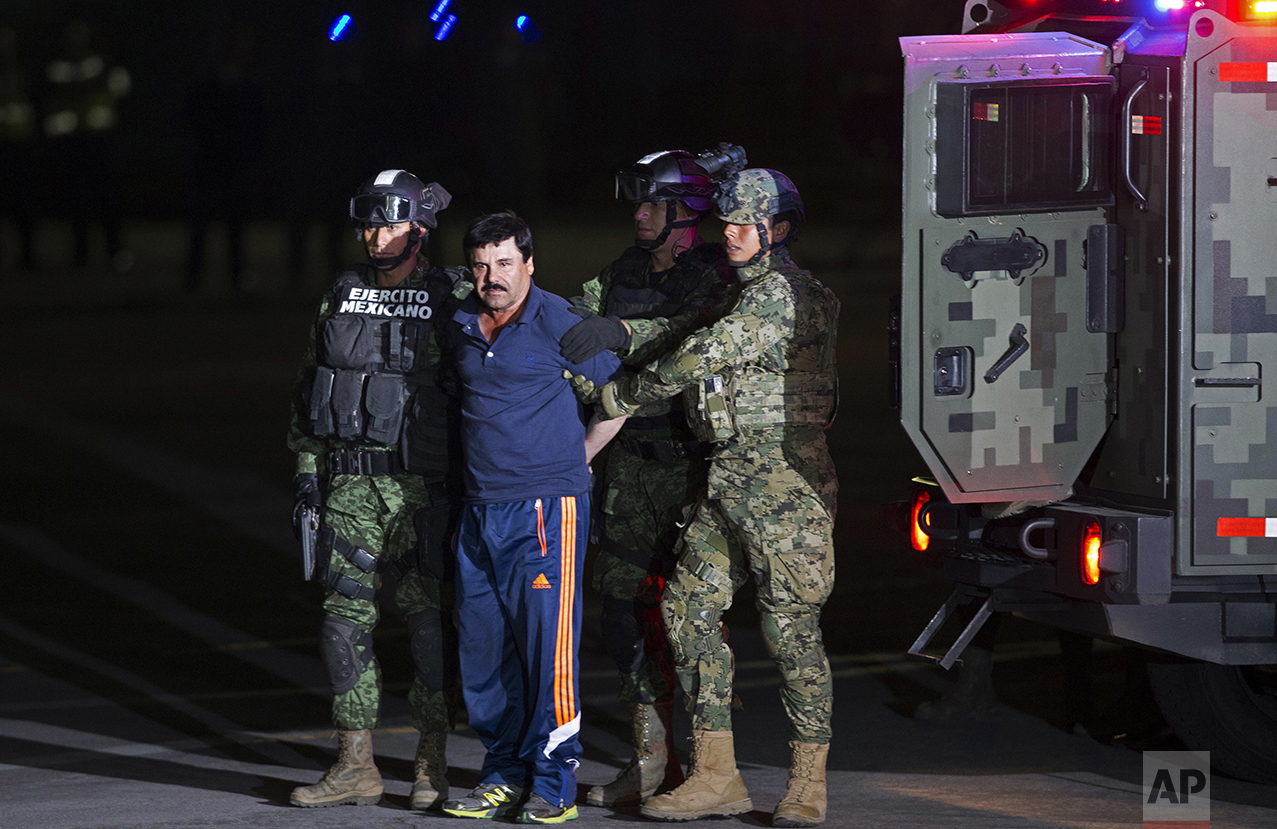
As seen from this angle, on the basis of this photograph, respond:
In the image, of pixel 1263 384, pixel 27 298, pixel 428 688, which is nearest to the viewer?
pixel 1263 384

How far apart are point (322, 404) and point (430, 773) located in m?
1.37

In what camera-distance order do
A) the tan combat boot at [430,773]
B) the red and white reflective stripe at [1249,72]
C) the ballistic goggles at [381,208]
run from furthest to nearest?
the ballistic goggles at [381,208] < the tan combat boot at [430,773] < the red and white reflective stripe at [1249,72]

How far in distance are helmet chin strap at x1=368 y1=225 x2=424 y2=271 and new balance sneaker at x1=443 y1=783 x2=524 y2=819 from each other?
1.87 m

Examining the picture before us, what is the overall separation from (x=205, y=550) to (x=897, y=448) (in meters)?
5.74

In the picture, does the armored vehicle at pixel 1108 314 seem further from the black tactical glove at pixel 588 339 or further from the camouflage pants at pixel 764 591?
the black tactical glove at pixel 588 339

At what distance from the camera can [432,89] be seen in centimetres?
3069

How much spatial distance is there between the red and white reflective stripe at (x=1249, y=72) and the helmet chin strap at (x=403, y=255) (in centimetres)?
284

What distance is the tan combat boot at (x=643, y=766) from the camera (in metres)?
6.77

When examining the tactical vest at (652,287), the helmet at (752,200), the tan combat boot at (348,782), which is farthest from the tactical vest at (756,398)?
the tan combat boot at (348,782)

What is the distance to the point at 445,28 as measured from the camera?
28219 millimetres

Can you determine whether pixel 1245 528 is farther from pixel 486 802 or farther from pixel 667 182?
pixel 486 802

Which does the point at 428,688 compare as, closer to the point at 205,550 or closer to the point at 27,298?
the point at 205,550

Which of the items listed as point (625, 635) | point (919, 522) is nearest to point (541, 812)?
point (625, 635)

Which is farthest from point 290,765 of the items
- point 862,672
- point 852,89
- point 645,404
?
point 852,89
